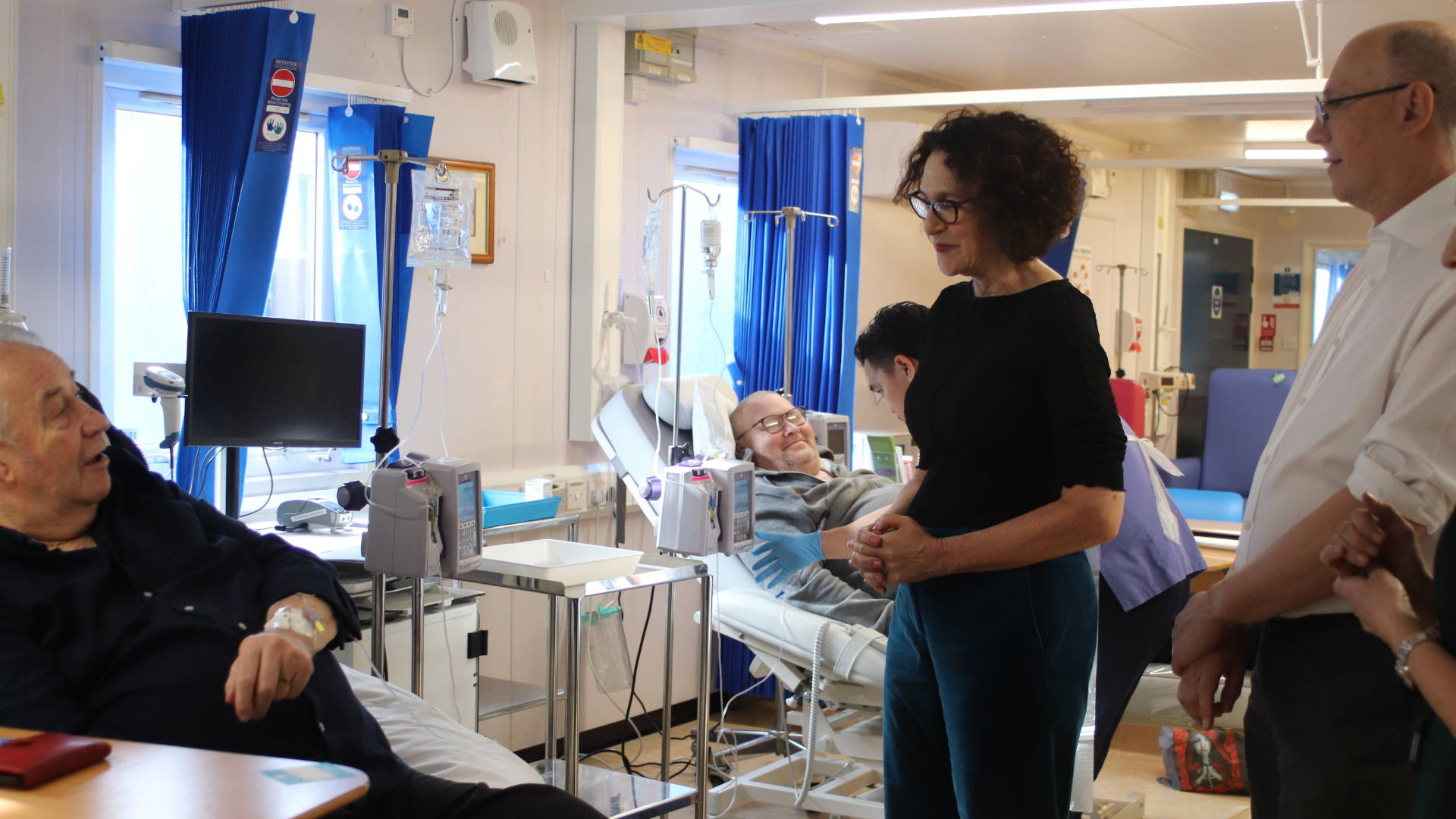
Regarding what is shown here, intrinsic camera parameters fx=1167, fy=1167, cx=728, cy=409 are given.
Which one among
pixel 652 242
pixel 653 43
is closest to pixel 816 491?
pixel 652 242

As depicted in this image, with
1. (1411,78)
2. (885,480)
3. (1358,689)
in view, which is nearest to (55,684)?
(1358,689)

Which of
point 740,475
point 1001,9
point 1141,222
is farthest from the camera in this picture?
point 1141,222

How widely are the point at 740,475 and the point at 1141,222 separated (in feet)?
19.2

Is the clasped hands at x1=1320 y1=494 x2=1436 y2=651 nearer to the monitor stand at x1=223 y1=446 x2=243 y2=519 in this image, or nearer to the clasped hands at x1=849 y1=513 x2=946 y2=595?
the clasped hands at x1=849 y1=513 x2=946 y2=595

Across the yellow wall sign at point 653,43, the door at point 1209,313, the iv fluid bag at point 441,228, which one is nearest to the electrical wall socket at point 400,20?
the iv fluid bag at point 441,228

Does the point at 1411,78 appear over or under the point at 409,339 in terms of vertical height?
over

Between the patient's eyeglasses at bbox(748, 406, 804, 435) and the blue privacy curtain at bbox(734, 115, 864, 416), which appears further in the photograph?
the blue privacy curtain at bbox(734, 115, 864, 416)

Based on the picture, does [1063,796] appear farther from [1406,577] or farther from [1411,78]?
[1411,78]

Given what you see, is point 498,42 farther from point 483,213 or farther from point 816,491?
point 816,491

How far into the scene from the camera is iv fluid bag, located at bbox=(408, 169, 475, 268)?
3.07m

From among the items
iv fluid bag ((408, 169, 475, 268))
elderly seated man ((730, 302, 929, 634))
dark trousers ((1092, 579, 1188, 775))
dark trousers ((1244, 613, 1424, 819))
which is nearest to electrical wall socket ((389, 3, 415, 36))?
iv fluid bag ((408, 169, 475, 268))

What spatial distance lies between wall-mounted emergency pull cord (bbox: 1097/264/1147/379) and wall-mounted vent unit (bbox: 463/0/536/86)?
4.50m

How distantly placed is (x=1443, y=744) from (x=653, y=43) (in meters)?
3.59

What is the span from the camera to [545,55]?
3871mm
